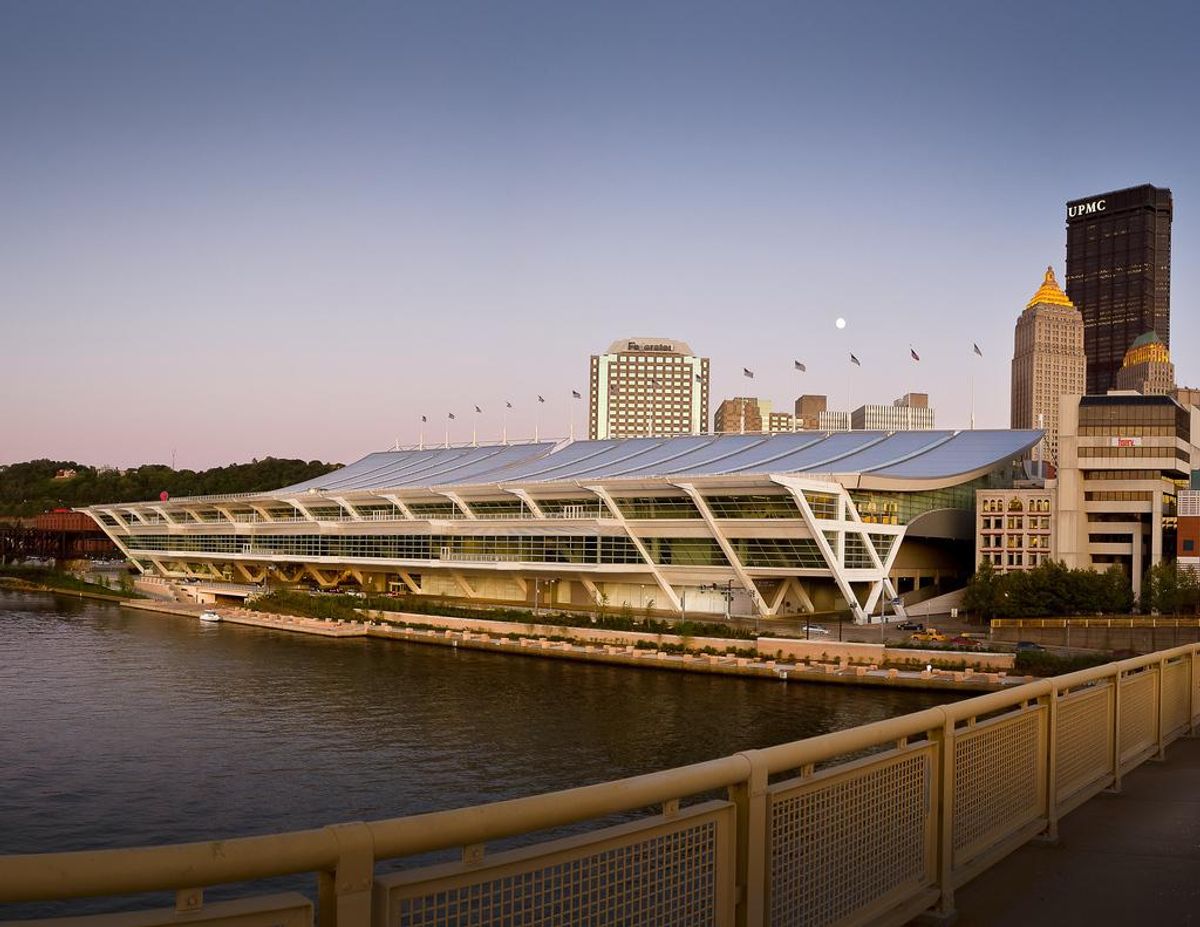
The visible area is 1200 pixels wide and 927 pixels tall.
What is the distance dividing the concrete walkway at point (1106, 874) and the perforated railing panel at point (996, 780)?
0.63 ft

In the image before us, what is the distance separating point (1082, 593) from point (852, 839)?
2068 inches

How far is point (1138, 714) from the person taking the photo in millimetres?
9477

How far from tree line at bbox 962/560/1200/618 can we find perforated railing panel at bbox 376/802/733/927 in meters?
52.7

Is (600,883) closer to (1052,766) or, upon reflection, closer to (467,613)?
(1052,766)

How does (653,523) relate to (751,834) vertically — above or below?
above

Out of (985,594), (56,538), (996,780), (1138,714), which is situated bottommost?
(56,538)

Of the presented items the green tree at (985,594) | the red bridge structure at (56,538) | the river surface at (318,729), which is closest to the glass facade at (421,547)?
the river surface at (318,729)

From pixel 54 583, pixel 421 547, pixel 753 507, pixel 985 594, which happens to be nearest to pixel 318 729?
pixel 753 507

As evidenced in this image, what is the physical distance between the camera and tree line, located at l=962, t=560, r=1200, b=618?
172 ft

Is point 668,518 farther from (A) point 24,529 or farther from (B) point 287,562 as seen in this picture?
(A) point 24,529

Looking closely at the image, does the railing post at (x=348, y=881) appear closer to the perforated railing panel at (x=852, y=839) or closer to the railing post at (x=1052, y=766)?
the perforated railing panel at (x=852, y=839)

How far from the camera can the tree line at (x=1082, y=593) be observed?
52.6 metres

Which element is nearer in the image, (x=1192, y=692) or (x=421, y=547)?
(x=1192, y=692)

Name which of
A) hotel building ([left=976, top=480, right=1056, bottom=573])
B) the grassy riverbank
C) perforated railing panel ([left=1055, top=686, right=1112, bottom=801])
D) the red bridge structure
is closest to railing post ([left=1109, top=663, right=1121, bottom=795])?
perforated railing panel ([left=1055, top=686, right=1112, bottom=801])
